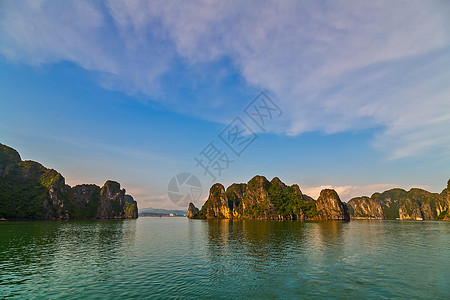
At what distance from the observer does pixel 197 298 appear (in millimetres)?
21453

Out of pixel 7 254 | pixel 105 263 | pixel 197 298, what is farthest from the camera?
pixel 7 254

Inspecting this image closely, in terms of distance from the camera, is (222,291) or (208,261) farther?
(208,261)

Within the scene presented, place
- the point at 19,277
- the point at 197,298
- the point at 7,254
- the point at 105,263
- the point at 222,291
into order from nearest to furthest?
the point at 197,298, the point at 222,291, the point at 19,277, the point at 105,263, the point at 7,254

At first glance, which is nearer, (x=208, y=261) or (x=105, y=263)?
(x=105, y=263)

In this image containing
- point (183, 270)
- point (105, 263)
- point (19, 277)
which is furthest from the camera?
point (105, 263)

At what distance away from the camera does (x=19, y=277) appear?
27094mm

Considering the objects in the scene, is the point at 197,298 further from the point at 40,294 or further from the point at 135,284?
the point at 40,294

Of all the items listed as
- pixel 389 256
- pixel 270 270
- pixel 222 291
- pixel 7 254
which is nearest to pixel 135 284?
pixel 222 291

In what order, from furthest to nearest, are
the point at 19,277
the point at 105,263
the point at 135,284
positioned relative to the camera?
the point at 105,263 < the point at 19,277 < the point at 135,284

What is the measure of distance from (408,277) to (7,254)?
6568 centimetres

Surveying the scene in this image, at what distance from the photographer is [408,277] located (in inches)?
1129

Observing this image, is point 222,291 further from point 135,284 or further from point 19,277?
point 19,277

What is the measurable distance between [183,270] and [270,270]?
12.6 metres

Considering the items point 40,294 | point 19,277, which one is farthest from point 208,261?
point 19,277
